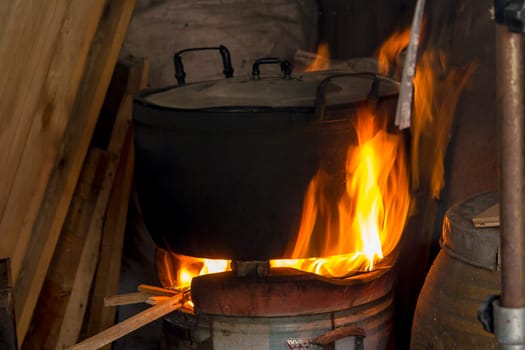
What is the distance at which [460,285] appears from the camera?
2164mm

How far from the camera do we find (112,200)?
10.7 feet

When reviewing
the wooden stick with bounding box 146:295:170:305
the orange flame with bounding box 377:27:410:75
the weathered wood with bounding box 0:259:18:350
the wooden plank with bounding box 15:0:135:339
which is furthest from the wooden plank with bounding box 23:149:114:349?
the weathered wood with bounding box 0:259:18:350

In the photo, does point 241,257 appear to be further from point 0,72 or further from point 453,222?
point 0,72

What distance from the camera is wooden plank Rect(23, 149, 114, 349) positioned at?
3.12 metres

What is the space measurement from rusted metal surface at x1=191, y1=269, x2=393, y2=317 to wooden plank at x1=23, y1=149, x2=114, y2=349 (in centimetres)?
76

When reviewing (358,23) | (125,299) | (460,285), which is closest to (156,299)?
(125,299)

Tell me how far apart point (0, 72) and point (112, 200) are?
3.80 ft

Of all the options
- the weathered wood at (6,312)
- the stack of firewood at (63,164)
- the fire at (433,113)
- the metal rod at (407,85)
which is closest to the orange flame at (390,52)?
the fire at (433,113)

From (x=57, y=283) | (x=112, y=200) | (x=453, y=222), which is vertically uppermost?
(x=453, y=222)

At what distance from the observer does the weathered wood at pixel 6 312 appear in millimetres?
1940

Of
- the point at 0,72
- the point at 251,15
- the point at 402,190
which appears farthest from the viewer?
the point at 251,15

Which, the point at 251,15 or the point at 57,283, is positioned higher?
the point at 251,15

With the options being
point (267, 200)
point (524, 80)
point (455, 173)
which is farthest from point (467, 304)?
point (524, 80)

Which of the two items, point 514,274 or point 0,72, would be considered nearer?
point 514,274
